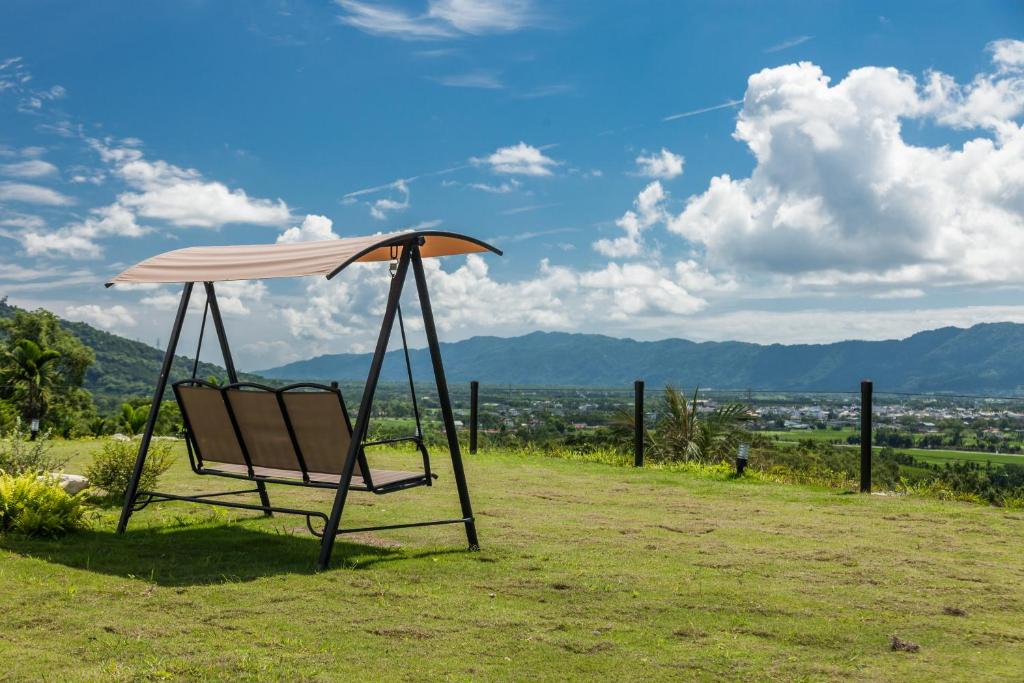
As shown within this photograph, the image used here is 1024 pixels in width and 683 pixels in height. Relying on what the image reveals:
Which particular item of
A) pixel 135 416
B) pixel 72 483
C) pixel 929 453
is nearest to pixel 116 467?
pixel 72 483

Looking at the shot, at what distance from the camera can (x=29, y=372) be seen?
1008 inches

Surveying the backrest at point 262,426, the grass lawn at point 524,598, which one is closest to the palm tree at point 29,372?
the backrest at point 262,426

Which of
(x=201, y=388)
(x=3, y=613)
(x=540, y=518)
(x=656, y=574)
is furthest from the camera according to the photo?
(x=540, y=518)

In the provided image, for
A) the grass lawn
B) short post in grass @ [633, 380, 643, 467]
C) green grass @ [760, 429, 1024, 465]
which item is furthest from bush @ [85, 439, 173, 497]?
green grass @ [760, 429, 1024, 465]

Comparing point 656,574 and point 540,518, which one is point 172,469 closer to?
point 540,518

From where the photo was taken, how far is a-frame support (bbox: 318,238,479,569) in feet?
18.5

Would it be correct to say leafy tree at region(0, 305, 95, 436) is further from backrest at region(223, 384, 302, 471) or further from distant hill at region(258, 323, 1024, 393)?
distant hill at region(258, 323, 1024, 393)

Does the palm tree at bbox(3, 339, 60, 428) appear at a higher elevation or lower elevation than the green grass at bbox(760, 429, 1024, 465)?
higher

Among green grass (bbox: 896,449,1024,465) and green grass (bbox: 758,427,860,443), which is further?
green grass (bbox: 758,427,860,443)

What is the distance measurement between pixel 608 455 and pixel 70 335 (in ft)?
135

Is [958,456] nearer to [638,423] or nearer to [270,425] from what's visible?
[638,423]

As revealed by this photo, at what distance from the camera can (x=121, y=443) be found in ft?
27.0

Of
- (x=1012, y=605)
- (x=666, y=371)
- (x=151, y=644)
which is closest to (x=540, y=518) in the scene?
(x=1012, y=605)

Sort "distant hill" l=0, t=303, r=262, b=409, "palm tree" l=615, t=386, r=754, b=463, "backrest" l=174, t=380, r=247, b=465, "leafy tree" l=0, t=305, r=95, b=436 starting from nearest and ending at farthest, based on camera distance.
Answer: "backrest" l=174, t=380, r=247, b=465
"palm tree" l=615, t=386, r=754, b=463
"leafy tree" l=0, t=305, r=95, b=436
"distant hill" l=0, t=303, r=262, b=409
